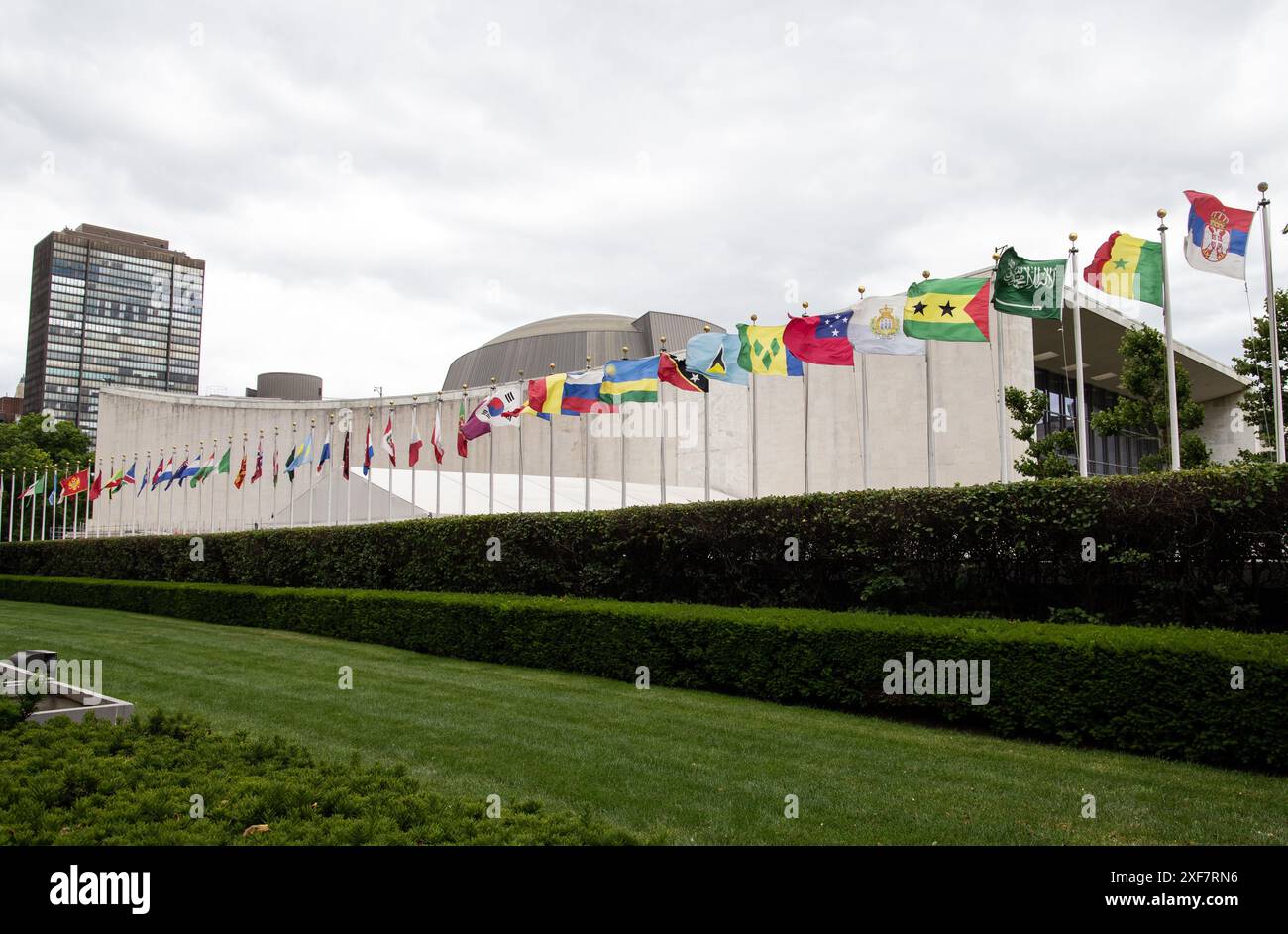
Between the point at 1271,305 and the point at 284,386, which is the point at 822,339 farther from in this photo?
the point at 284,386

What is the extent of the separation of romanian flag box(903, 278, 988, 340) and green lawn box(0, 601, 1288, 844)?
6.09m

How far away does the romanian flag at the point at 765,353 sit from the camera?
52.1 feet

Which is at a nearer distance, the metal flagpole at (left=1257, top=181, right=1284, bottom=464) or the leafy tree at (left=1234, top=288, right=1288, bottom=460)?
the metal flagpole at (left=1257, top=181, right=1284, bottom=464)

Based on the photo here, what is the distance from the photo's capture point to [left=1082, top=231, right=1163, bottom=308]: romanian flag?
494 inches

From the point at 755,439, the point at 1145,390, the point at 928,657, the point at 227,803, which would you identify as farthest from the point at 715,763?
the point at 1145,390

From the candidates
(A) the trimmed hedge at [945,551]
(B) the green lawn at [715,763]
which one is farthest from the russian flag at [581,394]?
(B) the green lawn at [715,763]

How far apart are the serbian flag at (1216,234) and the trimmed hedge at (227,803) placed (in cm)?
1081

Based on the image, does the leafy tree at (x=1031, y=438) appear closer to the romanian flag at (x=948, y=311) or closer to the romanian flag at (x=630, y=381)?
the romanian flag at (x=948, y=311)

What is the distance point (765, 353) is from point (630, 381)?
3.14 meters

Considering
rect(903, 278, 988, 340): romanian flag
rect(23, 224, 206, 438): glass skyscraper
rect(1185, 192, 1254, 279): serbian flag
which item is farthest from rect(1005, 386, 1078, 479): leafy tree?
rect(23, 224, 206, 438): glass skyscraper

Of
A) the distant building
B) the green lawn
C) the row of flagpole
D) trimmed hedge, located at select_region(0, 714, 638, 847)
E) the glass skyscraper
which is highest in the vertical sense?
the glass skyscraper

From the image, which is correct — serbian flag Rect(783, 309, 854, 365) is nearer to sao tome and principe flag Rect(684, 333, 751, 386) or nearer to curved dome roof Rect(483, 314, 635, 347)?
sao tome and principe flag Rect(684, 333, 751, 386)

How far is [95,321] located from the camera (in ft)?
411
